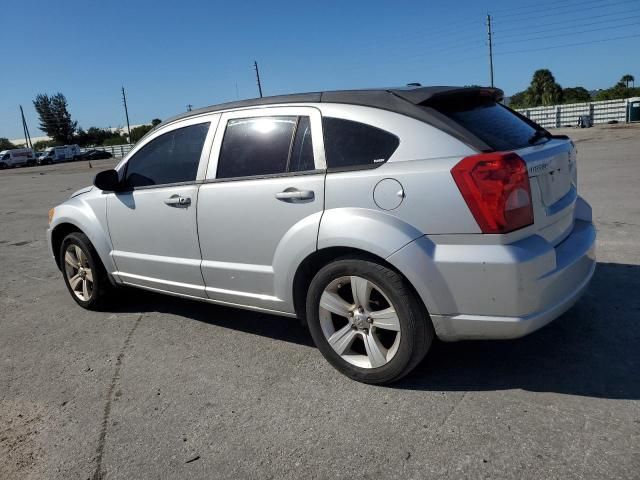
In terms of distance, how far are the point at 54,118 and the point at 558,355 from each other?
110m

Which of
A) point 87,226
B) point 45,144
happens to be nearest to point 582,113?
point 87,226

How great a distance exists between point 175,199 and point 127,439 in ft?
5.62

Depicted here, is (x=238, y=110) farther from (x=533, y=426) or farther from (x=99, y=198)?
(x=533, y=426)

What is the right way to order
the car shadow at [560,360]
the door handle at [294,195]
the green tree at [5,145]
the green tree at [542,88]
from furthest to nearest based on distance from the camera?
the green tree at [5,145] → the green tree at [542,88] → the door handle at [294,195] → the car shadow at [560,360]

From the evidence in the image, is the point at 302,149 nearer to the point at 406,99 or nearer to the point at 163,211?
the point at 406,99

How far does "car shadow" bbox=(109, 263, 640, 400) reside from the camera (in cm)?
298

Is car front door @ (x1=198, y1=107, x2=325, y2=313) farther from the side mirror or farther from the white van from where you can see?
the white van

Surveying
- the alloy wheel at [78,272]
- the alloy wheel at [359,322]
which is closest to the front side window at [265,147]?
the alloy wheel at [359,322]

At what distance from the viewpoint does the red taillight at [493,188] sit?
2.62 metres

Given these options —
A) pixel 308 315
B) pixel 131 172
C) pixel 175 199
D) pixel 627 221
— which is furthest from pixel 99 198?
pixel 627 221

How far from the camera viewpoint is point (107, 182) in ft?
14.3

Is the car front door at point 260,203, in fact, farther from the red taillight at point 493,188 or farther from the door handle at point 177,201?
the red taillight at point 493,188

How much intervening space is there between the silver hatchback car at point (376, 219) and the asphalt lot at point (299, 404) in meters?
0.35

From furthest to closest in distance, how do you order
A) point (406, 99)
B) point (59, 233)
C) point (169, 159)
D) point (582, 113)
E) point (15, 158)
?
point (15, 158), point (582, 113), point (59, 233), point (169, 159), point (406, 99)
